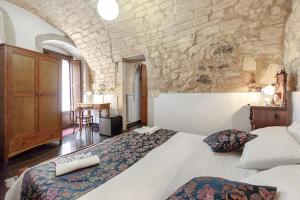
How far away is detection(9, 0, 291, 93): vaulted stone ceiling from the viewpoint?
2674mm

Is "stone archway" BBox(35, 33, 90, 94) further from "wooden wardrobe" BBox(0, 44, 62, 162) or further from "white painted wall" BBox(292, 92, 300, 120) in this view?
"white painted wall" BBox(292, 92, 300, 120)

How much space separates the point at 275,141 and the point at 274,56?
80.1 inches

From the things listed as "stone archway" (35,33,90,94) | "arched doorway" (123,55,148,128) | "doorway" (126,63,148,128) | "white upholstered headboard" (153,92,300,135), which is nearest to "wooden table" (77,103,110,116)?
"arched doorway" (123,55,148,128)

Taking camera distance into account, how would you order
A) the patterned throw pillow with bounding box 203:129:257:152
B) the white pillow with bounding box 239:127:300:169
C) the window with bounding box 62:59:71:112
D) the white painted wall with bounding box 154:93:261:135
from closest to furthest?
the white pillow with bounding box 239:127:300:169, the patterned throw pillow with bounding box 203:129:257:152, the white painted wall with bounding box 154:93:261:135, the window with bounding box 62:59:71:112

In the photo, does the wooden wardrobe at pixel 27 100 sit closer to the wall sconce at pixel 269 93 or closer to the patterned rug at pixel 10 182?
A: the patterned rug at pixel 10 182

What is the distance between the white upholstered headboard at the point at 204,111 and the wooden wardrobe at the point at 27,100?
212cm

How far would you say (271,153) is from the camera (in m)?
1.11

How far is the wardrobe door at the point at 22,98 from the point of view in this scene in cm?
266

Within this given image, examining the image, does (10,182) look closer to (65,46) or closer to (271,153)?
(271,153)

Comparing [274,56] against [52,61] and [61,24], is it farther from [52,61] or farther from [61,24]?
[61,24]

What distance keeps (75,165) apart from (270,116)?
2.35m

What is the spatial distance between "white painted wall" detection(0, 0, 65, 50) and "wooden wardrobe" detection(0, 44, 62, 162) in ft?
3.63

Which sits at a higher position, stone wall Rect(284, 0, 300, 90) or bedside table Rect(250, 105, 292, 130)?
stone wall Rect(284, 0, 300, 90)

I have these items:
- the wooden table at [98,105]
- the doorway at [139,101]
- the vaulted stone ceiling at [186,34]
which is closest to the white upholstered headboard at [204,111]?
the vaulted stone ceiling at [186,34]
